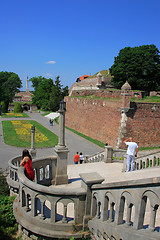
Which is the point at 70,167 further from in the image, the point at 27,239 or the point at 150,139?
the point at 150,139

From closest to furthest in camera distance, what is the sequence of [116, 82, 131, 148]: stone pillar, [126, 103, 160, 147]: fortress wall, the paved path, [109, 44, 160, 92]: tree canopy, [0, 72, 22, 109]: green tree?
1. the paved path
2. [116, 82, 131, 148]: stone pillar
3. [126, 103, 160, 147]: fortress wall
4. [109, 44, 160, 92]: tree canopy
5. [0, 72, 22, 109]: green tree

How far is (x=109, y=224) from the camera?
4.04m

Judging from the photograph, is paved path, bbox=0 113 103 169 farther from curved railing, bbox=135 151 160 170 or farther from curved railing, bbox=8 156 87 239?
curved railing, bbox=8 156 87 239

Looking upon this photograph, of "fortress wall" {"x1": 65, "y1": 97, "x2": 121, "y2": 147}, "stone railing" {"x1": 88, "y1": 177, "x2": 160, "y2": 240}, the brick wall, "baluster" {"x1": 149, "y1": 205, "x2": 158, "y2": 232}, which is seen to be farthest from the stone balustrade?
"fortress wall" {"x1": 65, "y1": 97, "x2": 121, "y2": 147}

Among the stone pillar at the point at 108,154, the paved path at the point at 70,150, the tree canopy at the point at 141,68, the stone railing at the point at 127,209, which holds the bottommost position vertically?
the paved path at the point at 70,150

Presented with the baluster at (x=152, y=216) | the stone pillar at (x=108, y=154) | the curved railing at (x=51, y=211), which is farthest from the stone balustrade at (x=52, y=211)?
the stone pillar at (x=108, y=154)

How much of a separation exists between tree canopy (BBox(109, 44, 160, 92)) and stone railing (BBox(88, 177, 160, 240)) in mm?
34006

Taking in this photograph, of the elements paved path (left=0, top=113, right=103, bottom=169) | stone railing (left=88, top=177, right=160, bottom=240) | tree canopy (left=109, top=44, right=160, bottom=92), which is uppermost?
tree canopy (left=109, top=44, right=160, bottom=92)

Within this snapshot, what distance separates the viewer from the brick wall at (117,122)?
19016 millimetres

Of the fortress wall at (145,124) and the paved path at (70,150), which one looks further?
the fortress wall at (145,124)

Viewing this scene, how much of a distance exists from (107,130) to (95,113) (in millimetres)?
3730

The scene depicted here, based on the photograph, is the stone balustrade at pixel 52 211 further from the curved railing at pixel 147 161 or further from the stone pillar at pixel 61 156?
the curved railing at pixel 147 161

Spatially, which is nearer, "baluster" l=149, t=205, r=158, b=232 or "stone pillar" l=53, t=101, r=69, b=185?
"baluster" l=149, t=205, r=158, b=232

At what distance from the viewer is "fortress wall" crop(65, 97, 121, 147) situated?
2042cm
